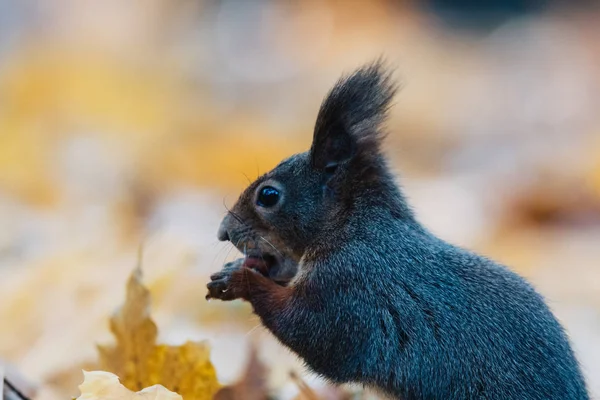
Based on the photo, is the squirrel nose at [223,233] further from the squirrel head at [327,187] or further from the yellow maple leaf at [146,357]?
the yellow maple leaf at [146,357]

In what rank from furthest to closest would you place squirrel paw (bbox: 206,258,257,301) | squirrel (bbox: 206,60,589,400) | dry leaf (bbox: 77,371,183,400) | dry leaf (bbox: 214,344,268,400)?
dry leaf (bbox: 214,344,268,400) → squirrel paw (bbox: 206,258,257,301) → squirrel (bbox: 206,60,589,400) → dry leaf (bbox: 77,371,183,400)

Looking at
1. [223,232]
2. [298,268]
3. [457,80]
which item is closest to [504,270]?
[298,268]

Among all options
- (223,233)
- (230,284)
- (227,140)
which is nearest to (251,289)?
(230,284)

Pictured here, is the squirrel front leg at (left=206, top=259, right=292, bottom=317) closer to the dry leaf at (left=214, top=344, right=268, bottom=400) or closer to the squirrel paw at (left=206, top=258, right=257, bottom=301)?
the squirrel paw at (left=206, top=258, right=257, bottom=301)

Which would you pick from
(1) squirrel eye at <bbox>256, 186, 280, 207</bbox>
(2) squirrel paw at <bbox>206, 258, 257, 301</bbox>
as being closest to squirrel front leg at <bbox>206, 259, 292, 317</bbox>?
(2) squirrel paw at <bbox>206, 258, 257, 301</bbox>

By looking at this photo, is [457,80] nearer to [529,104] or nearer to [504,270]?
[529,104]

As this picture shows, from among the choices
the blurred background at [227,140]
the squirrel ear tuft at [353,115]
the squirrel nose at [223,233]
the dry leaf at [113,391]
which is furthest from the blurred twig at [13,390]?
the squirrel ear tuft at [353,115]

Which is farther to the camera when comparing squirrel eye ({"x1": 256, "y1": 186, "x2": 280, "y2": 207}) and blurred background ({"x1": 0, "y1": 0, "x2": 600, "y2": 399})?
blurred background ({"x1": 0, "y1": 0, "x2": 600, "y2": 399})
